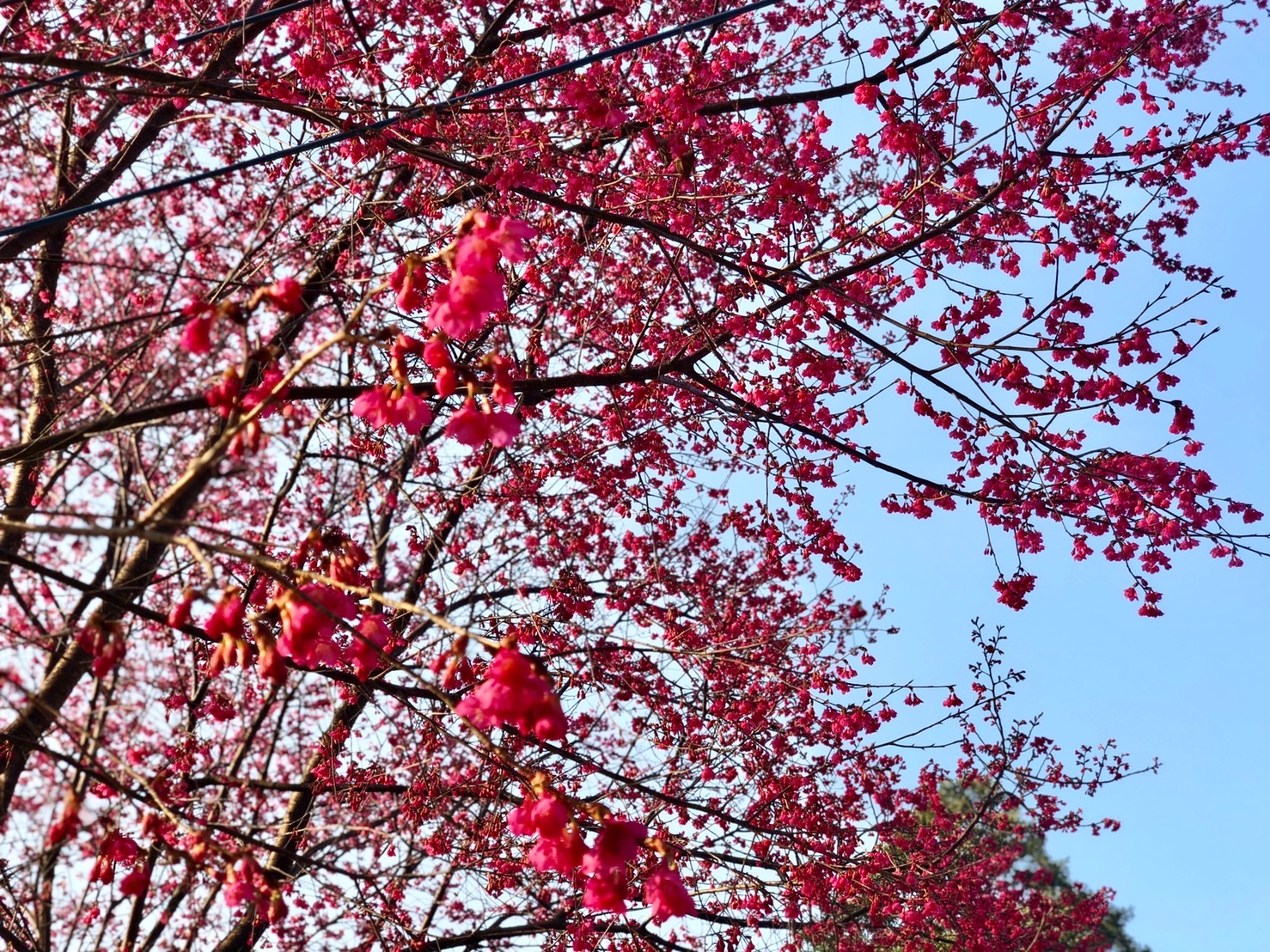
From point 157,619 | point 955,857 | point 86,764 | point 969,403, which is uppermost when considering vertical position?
point 969,403

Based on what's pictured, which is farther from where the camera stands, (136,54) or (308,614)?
(136,54)

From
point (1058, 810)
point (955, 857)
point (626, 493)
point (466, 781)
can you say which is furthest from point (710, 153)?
point (1058, 810)

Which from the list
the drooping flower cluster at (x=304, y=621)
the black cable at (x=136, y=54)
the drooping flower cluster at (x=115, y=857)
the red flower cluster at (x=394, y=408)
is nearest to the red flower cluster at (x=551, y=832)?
the drooping flower cluster at (x=304, y=621)

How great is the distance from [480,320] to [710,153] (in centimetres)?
359

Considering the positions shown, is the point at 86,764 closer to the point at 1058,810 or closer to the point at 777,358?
the point at 777,358

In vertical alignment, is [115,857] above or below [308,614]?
below

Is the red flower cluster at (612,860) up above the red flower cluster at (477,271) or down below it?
below

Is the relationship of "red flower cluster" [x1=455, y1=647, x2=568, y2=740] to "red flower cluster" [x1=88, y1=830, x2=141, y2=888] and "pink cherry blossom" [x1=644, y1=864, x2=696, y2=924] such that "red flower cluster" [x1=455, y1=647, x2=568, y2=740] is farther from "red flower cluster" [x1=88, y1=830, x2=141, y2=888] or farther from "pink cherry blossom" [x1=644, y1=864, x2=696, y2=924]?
"red flower cluster" [x1=88, y1=830, x2=141, y2=888]

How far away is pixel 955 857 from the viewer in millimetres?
7609

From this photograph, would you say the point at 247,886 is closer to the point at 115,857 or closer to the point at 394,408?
the point at 115,857

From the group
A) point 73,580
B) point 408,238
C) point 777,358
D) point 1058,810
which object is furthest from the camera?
point 1058,810

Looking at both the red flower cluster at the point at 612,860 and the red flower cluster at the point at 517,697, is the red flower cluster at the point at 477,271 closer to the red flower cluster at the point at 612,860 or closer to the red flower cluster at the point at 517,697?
the red flower cluster at the point at 517,697

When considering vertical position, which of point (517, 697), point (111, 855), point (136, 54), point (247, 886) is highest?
point (136, 54)

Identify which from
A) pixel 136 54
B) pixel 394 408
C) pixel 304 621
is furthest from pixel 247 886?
pixel 136 54
